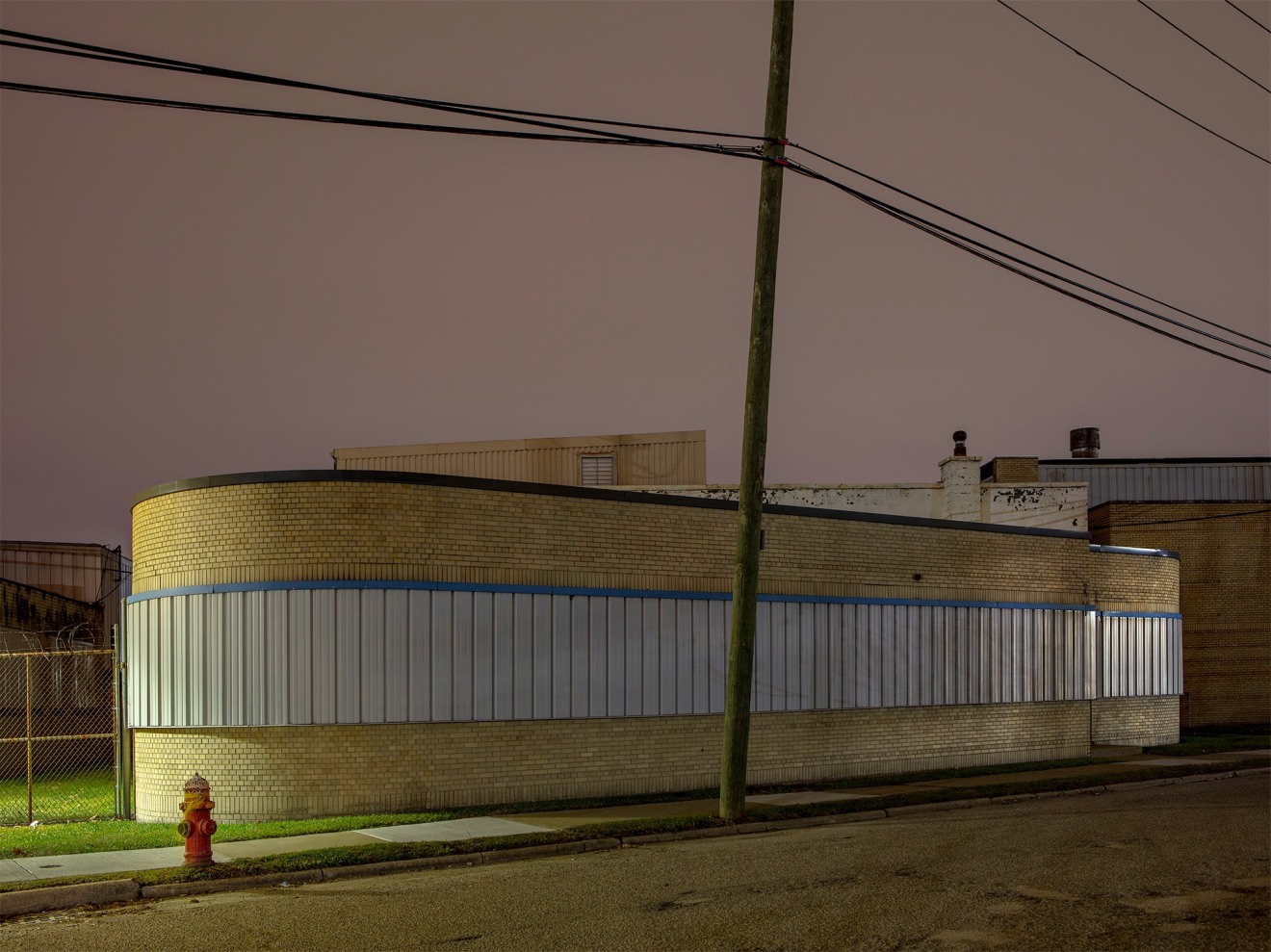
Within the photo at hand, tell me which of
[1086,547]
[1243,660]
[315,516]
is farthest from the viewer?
[1243,660]

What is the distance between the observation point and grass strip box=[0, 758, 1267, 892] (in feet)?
38.0

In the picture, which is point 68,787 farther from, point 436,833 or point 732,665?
point 732,665

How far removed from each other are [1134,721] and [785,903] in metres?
20.4

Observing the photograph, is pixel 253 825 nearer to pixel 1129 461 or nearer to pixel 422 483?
pixel 422 483

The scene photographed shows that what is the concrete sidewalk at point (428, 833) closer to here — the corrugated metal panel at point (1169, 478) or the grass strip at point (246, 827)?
the grass strip at point (246, 827)

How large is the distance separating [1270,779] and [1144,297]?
8.63m

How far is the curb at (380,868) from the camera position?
1089 cm

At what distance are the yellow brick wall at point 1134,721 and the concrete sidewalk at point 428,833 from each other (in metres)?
7.39

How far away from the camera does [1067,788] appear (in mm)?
19250

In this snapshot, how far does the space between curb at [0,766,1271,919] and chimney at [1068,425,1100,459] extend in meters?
31.8

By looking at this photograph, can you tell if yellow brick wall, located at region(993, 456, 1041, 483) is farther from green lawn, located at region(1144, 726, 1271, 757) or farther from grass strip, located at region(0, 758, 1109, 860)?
grass strip, located at region(0, 758, 1109, 860)

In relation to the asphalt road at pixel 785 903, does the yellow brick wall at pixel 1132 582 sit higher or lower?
higher

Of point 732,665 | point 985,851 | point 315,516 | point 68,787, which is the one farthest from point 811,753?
point 68,787

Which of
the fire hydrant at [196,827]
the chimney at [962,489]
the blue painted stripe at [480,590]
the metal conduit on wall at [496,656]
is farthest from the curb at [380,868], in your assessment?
the chimney at [962,489]
